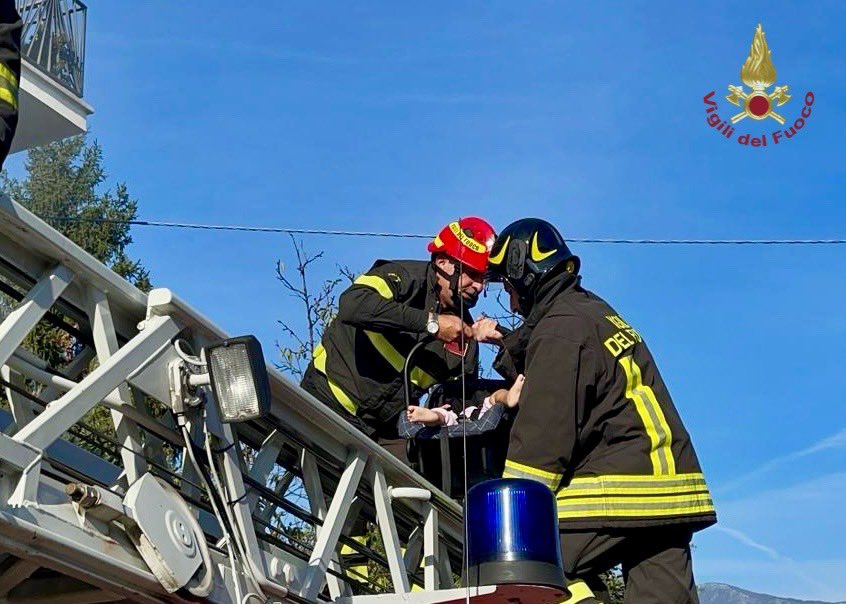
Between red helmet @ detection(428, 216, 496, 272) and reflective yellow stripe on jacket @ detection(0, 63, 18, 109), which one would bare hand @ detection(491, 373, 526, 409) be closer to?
red helmet @ detection(428, 216, 496, 272)

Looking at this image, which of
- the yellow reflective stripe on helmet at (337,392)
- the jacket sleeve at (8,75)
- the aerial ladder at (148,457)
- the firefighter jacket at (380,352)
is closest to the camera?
the aerial ladder at (148,457)

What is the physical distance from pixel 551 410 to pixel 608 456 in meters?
0.28

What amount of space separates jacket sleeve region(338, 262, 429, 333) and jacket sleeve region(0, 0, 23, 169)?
7.66ft

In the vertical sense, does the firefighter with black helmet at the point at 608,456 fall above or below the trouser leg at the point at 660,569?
above

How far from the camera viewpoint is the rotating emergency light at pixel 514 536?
3.81 m

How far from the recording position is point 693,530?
178 inches

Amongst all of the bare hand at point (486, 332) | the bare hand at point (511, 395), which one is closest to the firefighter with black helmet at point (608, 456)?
the bare hand at point (511, 395)

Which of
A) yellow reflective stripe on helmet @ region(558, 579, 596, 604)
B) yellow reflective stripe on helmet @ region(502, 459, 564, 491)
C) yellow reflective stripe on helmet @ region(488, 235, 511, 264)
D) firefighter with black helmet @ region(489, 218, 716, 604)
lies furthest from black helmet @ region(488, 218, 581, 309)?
yellow reflective stripe on helmet @ region(558, 579, 596, 604)

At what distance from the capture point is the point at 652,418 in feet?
15.0

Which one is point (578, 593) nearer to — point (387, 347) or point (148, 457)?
point (148, 457)

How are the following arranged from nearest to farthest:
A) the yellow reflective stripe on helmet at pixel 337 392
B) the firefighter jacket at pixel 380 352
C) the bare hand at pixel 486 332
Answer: the bare hand at pixel 486 332 → the firefighter jacket at pixel 380 352 → the yellow reflective stripe on helmet at pixel 337 392

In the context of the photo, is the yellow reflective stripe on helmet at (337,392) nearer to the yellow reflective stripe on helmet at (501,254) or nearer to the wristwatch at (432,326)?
the wristwatch at (432,326)

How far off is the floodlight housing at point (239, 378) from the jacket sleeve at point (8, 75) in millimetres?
707

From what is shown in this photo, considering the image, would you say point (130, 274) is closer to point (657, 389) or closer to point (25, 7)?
point (25, 7)
